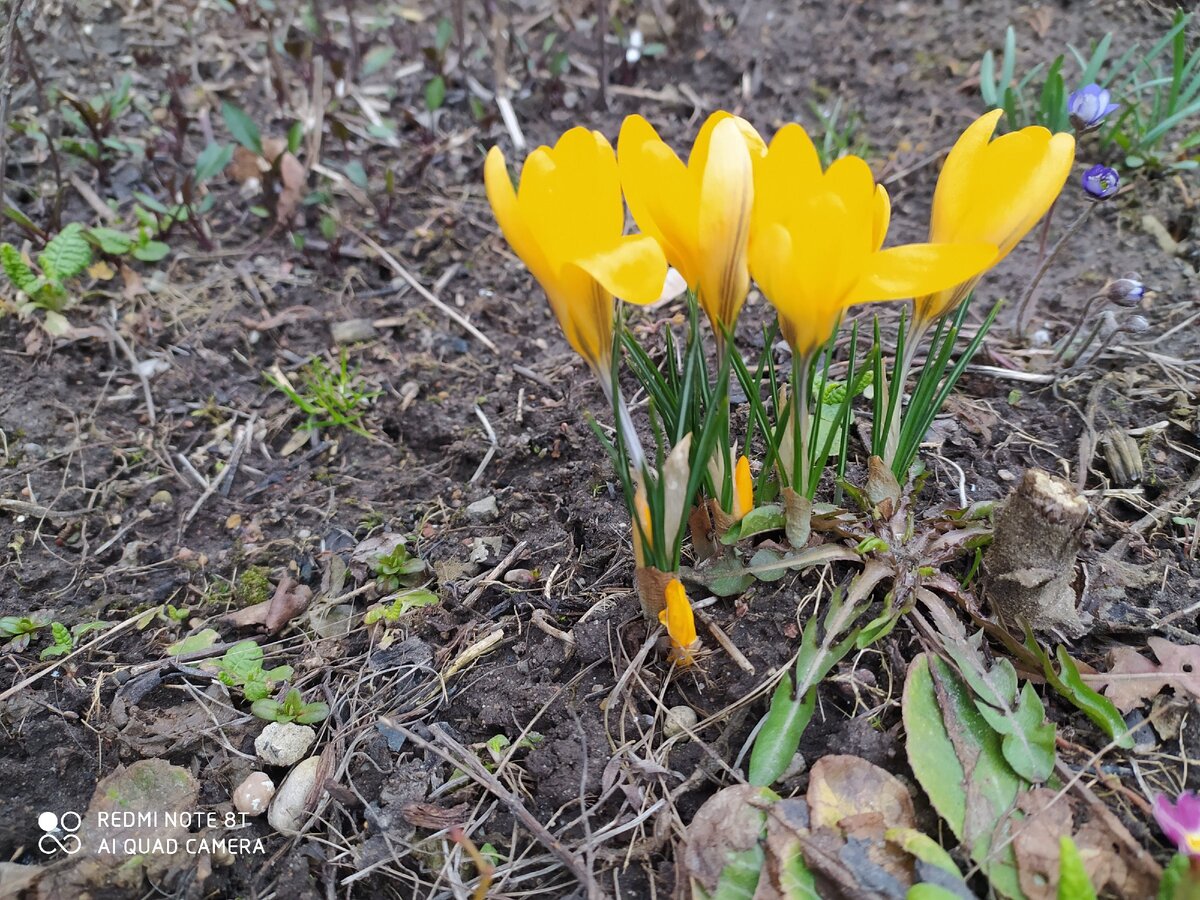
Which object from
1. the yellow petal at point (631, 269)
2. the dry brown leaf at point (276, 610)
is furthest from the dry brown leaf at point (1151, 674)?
the dry brown leaf at point (276, 610)

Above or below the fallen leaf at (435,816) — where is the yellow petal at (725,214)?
above

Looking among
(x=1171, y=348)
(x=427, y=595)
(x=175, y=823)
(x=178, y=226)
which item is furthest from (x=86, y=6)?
(x=1171, y=348)

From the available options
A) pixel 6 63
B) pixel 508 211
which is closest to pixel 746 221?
pixel 508 211

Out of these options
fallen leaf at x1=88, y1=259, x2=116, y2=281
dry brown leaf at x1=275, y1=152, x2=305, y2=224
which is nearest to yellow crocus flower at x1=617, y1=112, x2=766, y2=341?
dry brown leaf at x1=275, y1=152, x2=305, y2=224

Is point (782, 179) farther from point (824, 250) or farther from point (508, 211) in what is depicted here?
point (508, 211)

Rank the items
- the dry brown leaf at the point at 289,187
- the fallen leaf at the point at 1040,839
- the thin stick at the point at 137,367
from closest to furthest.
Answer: the fallen leaf at the point at 1040,839
the thin stick at the point at 137,367
the dry brown leaf at the point at 289,187

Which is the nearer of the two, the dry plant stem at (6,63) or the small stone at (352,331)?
the dry plant stem at (6,63)

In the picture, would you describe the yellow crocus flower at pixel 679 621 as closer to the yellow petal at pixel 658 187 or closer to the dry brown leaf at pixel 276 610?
the yellow petal at pixel 658 187

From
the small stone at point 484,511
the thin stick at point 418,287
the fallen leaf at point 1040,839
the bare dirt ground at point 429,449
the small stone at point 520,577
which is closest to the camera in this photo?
the fallen leaf at point 1040,839
